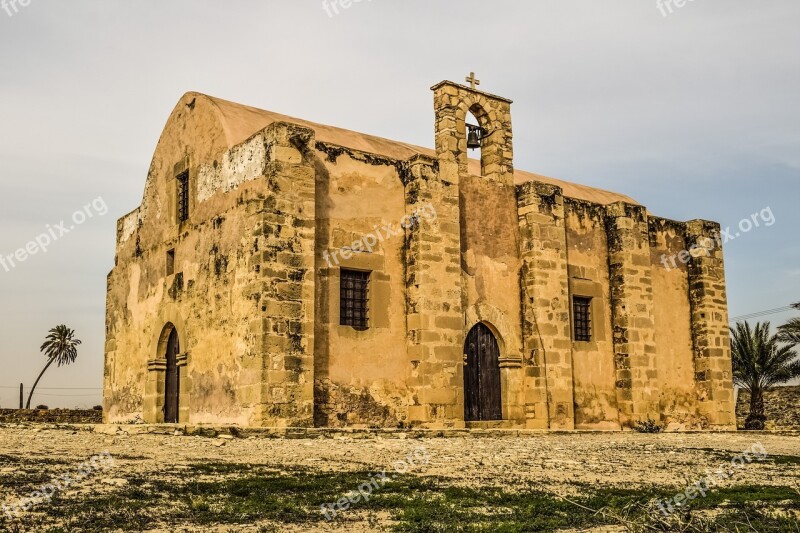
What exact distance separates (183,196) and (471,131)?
20.0ft

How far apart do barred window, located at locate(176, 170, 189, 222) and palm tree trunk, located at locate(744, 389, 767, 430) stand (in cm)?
1812

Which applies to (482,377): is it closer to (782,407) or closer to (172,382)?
(172,382)

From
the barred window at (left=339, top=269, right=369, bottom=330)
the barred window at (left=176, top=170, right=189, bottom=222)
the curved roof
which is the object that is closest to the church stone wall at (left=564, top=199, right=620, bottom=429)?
the curved roof

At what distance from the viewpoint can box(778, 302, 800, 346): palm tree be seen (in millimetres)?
24594

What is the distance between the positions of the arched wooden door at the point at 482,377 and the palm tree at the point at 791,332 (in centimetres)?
1385

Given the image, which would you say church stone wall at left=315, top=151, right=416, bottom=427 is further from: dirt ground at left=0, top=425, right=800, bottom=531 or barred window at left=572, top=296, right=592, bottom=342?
barred window at left=572, top=296, right=592, bottom=342

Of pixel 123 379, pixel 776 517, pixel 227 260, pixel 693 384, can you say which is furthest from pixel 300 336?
pixel 693 384

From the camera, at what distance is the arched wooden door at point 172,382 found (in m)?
15.2

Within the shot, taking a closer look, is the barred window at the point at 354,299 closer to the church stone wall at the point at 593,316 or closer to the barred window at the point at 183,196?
the barred window at the point at 183,196

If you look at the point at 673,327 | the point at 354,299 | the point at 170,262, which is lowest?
the point at 673,327

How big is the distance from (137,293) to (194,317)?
3263 millimetres

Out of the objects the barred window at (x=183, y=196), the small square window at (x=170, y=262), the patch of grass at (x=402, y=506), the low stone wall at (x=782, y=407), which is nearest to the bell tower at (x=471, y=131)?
the barred window at (x=183, y=196)

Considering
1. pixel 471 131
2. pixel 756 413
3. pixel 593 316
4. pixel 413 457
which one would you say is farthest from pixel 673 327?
pixel 413 457

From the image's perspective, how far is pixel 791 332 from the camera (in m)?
24.9
